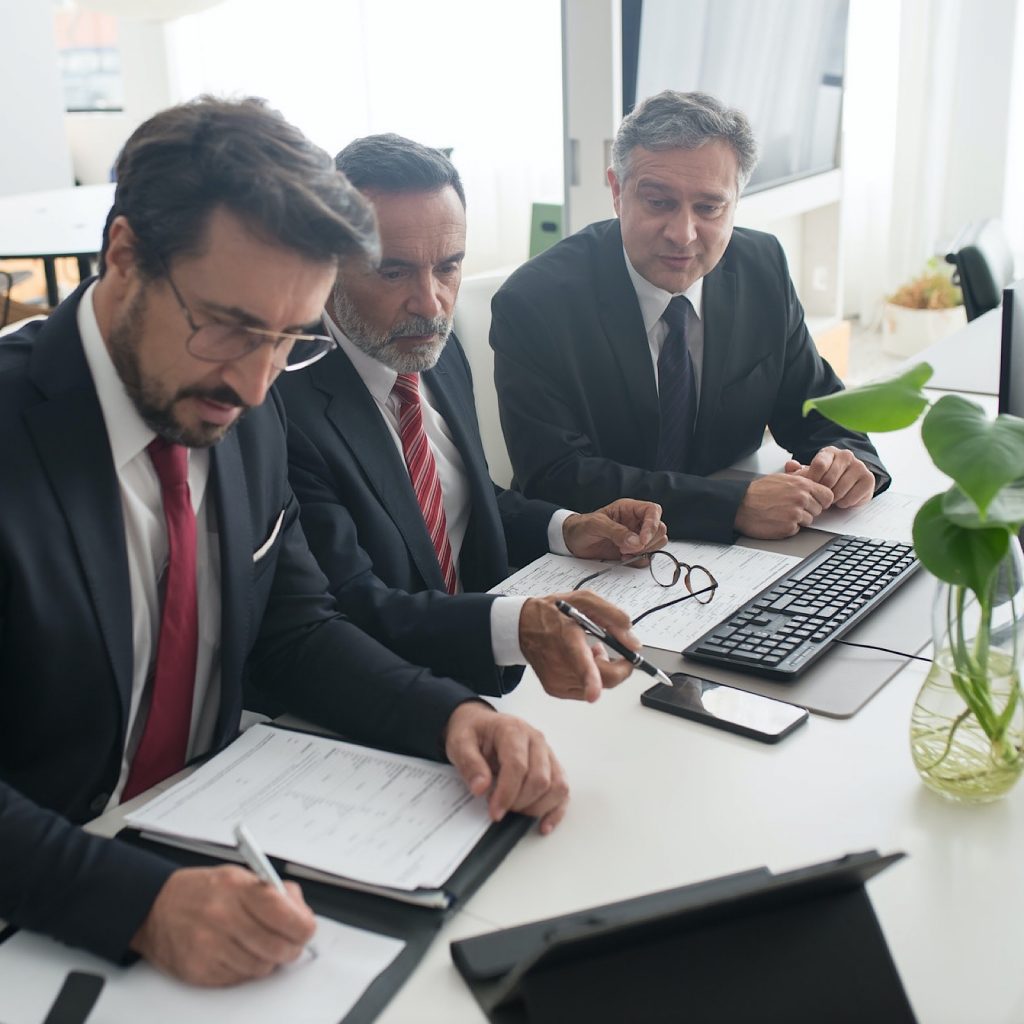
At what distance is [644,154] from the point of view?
216 cm

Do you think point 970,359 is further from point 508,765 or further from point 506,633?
point 508,765

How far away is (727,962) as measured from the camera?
854mm

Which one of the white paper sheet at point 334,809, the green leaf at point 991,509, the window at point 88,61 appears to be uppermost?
the window at point 88,61

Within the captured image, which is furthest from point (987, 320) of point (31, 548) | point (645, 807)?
point (31, 548)

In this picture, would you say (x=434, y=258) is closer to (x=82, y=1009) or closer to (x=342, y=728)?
(x=342, y=728)

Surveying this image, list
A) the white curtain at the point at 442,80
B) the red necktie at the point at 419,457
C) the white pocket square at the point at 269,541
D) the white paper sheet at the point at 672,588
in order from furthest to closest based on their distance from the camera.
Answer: the white curtain at the point at 442,80, the red necktie at the point at 419,457, the white paper sheet at the point at 672,588, the white pocket square at the point at 269,541

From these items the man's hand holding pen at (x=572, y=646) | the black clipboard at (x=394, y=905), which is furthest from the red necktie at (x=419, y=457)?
the black clipboard at (x=394, y=905)

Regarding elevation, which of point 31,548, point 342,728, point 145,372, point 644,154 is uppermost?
point 644,154

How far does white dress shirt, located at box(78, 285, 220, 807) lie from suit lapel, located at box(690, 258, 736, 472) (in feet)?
3.91

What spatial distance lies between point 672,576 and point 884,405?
2.28ft

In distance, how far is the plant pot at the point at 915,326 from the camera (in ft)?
17.9

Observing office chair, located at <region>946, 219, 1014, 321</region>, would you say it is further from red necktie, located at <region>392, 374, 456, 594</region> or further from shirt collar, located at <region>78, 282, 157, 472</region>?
shirt collar, located at <region>78, 282, 157, 472</region>

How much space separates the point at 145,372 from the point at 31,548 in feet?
0.66

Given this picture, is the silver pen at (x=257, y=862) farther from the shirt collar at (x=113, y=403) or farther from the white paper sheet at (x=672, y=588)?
the white paper sheet at (x=672, y=588)
